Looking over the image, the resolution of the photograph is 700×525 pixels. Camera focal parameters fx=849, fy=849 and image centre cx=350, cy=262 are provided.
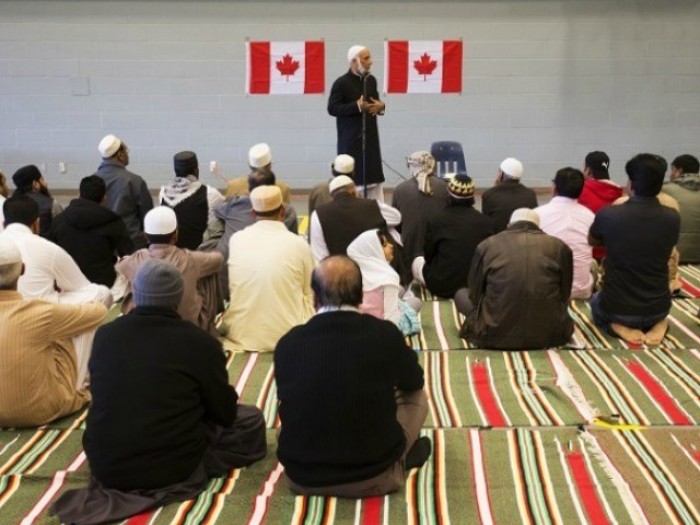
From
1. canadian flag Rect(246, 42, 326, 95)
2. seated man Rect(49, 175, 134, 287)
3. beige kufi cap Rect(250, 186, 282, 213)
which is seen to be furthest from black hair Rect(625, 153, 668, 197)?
canadian flag Rect(246, 42, 326, 95)

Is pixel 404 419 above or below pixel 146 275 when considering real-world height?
below

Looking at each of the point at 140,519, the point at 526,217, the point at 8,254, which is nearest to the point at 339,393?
the point at 140,519

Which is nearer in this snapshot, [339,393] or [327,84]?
[339,393]

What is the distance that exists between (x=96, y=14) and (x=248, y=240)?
5.49 meters

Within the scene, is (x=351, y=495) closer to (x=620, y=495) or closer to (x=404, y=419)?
(x=404, y=419)

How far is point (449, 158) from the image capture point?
801 centimetres

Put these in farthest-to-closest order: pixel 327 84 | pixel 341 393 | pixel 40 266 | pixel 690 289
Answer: pixel 327 84
pixel 690 289
pixel 40 266
pixel 341 393

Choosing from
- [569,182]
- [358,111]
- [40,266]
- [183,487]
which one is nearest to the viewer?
[183,487]

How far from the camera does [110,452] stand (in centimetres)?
251

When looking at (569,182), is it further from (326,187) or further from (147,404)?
(147,404)

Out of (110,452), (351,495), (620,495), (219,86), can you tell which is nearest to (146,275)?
(110,452)

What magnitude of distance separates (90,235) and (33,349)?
1783 millimetres

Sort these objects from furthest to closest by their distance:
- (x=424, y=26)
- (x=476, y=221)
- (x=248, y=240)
A: (x=424, y=26) < (x=476, y=221) < (x=248, y=240)

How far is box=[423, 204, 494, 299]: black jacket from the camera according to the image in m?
4.92
